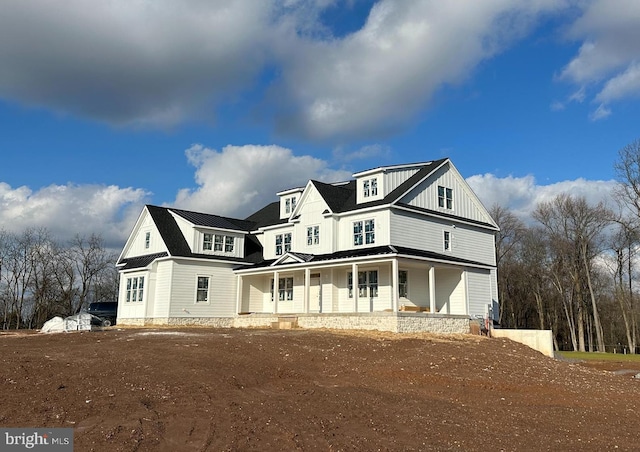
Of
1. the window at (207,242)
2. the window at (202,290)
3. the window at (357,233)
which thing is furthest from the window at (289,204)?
the window at (357,233)

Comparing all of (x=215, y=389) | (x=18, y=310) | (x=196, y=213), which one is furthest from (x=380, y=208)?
(x=18, y=310)

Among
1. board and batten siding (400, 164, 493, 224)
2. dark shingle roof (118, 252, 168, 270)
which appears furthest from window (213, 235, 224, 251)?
board and batten siding (400, 164, 493, 224)

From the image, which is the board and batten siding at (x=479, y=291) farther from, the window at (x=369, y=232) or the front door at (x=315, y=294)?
the front door at (x=315, y=294)

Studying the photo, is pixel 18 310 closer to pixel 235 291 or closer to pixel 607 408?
pixel 235 291

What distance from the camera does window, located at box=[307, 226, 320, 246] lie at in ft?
104

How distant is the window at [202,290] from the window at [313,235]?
290 inches

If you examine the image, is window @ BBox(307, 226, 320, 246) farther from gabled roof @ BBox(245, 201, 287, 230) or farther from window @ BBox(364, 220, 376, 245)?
gabled roof @ BBox(245, 201, 287, 230)

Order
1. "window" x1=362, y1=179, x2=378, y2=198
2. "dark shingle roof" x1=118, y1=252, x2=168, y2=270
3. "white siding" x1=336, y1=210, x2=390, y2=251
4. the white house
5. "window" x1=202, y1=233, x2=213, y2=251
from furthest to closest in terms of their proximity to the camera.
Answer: "window" x1=202, y1=233, x2=213, y2=251 < "dark shingle roof" x1=118, y1=252, x2=168, y2=270 < "window" x1=362, y1=179, x2=378, y2=198 < "white siding" x1=336, y1=210, x2=390, y2=251 < the white house

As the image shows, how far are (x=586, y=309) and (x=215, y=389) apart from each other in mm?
51493

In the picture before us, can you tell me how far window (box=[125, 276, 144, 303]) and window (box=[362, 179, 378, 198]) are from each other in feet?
51.3

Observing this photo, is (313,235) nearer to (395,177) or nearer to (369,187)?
(369,187)

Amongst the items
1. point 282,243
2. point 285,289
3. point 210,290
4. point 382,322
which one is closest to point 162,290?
point 210,290

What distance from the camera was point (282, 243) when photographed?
35812mm

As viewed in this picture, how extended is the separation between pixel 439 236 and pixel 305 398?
68.0 ft
